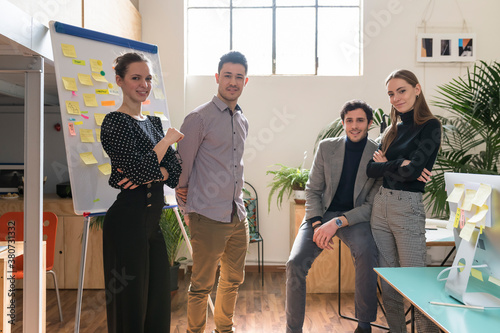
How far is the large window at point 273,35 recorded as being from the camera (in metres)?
4.66

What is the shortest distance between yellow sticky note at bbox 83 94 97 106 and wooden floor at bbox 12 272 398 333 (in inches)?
65.0

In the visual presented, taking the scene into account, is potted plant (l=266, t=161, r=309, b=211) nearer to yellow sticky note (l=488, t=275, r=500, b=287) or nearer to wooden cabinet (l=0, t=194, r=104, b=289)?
wooden cabinet (l=0, t=194, r=104, b=289)

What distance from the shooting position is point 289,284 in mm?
2379

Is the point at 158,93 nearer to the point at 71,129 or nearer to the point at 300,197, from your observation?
the point at 71,129

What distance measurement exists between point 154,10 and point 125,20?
2.22ft

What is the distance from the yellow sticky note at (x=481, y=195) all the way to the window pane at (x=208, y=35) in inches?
146

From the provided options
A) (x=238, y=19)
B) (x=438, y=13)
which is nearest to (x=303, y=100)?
(x=238, y=19)

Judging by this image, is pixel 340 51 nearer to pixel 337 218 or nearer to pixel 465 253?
pixel 337 218

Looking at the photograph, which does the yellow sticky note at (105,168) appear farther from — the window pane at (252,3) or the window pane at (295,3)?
the window pane at (295,3)

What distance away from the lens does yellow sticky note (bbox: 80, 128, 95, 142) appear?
2221 millimetres

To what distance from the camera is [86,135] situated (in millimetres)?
2240

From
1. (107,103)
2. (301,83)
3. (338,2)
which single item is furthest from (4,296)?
(338,2)

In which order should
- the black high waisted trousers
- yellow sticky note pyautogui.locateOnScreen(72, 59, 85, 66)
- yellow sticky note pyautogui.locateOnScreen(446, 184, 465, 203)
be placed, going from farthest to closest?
1. yellow sticky note pyautogui.locateOnScreen(72, 59, 85, 66)
2. the black high waisted trousers
3. yellow sticky note pyautogui.locateOnScreen(446, 184, 465, 203)

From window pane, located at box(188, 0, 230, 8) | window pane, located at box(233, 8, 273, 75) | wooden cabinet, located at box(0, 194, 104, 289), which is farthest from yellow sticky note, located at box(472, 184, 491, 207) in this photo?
window pane, located at box(188, 0, 230, 8)
